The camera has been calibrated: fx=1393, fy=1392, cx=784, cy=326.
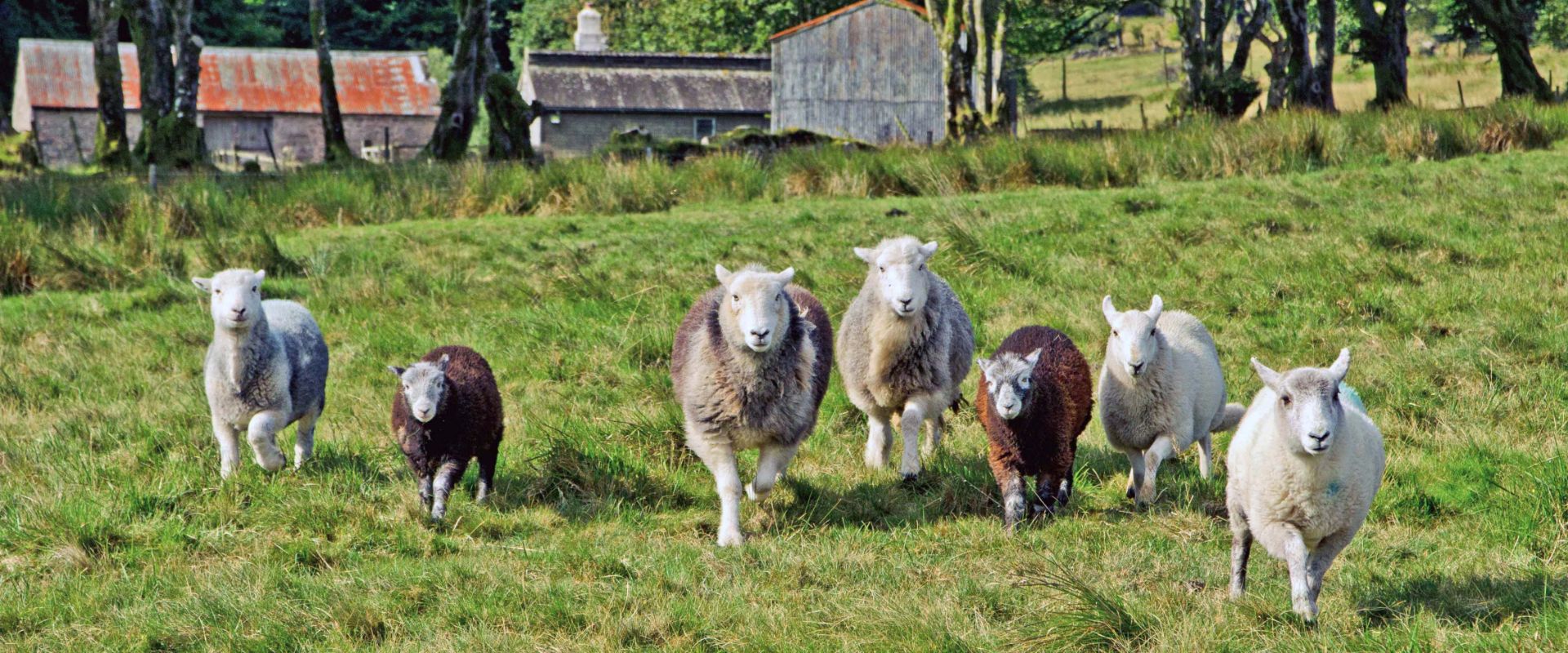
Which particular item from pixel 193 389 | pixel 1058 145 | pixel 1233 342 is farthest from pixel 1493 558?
pixel 1058 145

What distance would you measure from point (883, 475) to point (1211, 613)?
2.81m

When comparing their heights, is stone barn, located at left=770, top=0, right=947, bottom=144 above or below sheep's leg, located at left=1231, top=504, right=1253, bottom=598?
above

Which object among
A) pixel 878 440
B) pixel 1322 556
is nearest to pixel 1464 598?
pixel 1322 556

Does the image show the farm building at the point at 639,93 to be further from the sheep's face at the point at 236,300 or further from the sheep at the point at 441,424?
the sheep at the point at 441,424

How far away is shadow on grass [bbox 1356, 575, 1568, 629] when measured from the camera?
5.16 meters

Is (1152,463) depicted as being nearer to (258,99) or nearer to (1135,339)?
(1135,339)

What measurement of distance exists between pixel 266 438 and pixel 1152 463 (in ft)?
15.0

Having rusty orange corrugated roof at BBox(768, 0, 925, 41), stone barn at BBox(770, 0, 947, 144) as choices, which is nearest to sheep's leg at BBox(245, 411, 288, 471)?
rusty orange corrugated roof at BBox(768, 0, 925, 41)

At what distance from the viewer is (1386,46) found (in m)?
22.0

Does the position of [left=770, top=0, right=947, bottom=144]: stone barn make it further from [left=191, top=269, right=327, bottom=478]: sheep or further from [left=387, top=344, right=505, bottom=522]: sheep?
[left=387, top=344, right=505, bottom=522]: sheep

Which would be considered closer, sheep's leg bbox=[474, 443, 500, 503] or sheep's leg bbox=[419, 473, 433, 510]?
sheep's leg bbox=[419, 473, 433, 510]

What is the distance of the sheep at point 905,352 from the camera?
7699mm

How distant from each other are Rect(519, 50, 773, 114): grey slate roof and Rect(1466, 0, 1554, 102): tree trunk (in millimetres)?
27280

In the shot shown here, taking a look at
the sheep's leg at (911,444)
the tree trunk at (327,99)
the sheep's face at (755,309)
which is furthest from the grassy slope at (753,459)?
the tree trunk at (327,99)
